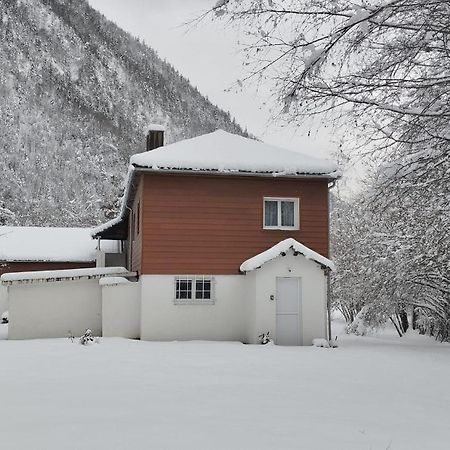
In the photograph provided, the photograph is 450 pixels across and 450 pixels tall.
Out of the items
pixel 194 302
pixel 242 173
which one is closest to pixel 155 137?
pixel 242 173

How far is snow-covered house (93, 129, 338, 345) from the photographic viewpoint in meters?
17.8

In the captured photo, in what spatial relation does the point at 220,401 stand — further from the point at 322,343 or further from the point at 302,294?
the point at 302,294

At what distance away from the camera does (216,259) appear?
18.3m

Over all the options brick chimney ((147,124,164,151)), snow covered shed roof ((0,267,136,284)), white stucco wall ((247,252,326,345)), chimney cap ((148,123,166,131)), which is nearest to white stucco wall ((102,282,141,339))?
snow covered shed roof ((0,267,136,284))

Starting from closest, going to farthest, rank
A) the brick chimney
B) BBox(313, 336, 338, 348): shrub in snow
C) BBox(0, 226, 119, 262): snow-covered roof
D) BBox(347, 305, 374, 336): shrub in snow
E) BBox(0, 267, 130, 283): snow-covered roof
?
BBox(313, 336, 338, 348): shrub in snow, BBox(0, 267, 130, 283): snow-covered roof, BBox(347, 305, 374, 336): shrub in snow, the brick chimney, BBox(0, 226, 119, 262): snow-covered roof

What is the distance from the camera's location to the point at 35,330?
19047 millimetres

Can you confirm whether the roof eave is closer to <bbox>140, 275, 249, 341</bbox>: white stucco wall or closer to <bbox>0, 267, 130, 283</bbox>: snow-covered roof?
<bbox>140, 275, 249, 341</bbox>: white stucco wall

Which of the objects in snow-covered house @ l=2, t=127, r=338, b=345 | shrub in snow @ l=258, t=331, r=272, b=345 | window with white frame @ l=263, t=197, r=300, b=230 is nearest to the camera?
shrub in snow @ l=258, t=331, r=272, b=345

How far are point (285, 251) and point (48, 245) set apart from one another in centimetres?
1872

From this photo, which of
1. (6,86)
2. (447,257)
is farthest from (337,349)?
(6,86)

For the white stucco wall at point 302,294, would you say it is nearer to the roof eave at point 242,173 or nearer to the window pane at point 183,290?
the window pane at point 183,290

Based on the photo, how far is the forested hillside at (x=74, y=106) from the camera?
112 metres

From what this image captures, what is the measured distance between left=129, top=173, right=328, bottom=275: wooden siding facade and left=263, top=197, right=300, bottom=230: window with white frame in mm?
160

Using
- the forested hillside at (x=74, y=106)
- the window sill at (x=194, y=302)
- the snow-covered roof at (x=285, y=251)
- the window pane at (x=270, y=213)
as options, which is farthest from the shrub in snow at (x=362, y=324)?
the forested hillside at (x=74, y=106)
